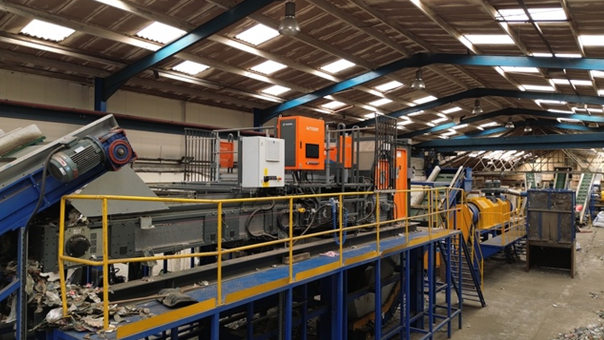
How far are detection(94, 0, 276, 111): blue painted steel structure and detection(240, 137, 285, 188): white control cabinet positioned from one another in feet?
12.8

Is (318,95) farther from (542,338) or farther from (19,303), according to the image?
(19,303)

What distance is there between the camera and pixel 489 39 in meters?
11.4

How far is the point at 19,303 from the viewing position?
3.31 m

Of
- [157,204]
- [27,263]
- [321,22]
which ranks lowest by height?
[27,263]

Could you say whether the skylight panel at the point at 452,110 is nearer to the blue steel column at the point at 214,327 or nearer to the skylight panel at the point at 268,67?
the skylight panel at the point at 268,67

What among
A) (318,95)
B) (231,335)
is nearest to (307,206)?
(231,335)

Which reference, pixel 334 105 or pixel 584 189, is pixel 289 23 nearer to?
pixel 334 105

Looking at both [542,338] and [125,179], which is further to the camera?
[542,338]

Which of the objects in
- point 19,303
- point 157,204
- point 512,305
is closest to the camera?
point 19,303

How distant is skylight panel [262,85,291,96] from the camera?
15195 millimetres

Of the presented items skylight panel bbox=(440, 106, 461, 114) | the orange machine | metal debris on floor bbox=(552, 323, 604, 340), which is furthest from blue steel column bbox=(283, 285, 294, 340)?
skylight panel bbox=(440, 106, 461, 114)

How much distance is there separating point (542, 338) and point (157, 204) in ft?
26.7

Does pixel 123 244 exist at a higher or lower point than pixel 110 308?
higher

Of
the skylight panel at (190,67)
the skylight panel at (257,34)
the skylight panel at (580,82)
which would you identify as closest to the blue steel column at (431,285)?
the skylight panel at (257,34)
